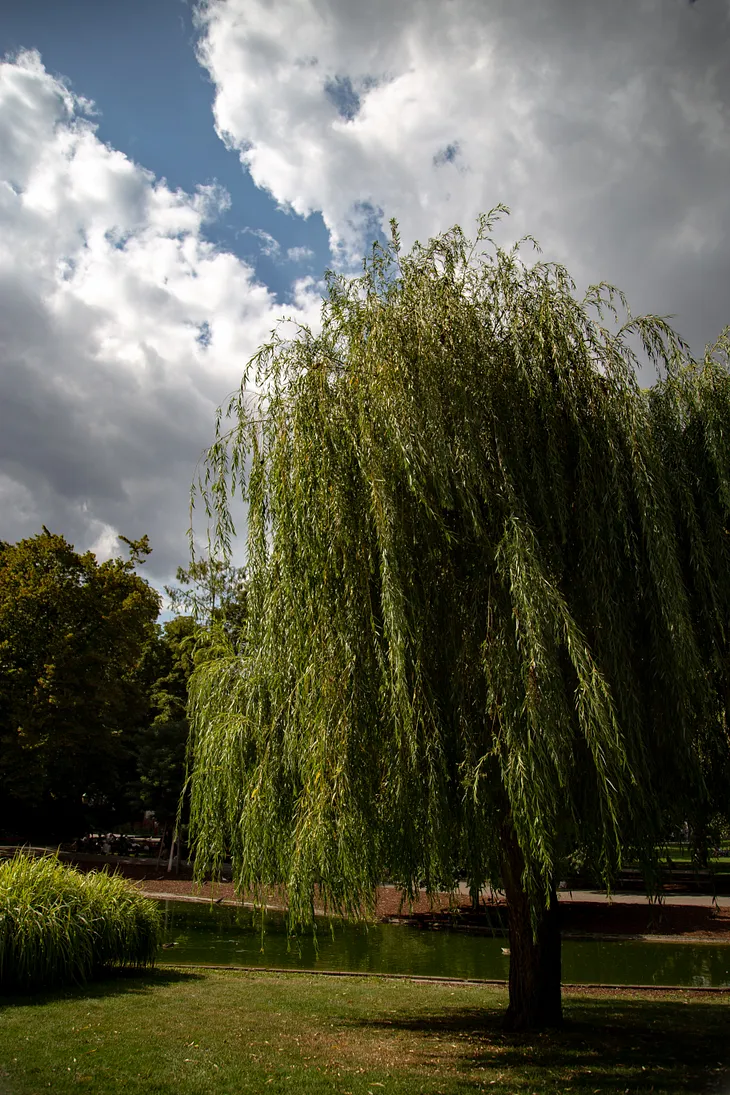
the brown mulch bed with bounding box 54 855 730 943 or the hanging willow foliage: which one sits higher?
the hanging willow foliage

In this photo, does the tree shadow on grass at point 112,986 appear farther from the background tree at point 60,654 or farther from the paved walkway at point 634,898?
the background tree at point 60,654

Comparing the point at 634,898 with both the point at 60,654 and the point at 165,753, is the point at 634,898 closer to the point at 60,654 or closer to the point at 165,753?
the point at 165,753

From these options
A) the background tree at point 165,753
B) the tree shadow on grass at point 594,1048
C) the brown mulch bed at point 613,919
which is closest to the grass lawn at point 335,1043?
the tree shadow on grass at point 594,1048

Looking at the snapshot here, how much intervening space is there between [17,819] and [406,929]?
760 inches

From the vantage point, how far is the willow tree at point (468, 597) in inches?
230

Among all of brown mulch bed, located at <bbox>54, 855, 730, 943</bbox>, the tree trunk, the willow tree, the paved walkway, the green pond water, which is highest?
the willow tree

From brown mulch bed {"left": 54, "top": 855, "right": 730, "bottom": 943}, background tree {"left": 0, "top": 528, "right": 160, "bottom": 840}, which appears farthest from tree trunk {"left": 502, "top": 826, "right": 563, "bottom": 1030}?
background tree {"left": 0, "top": 528, "right": 160, "bottom": 840}

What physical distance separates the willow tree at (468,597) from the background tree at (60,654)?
2010 cm

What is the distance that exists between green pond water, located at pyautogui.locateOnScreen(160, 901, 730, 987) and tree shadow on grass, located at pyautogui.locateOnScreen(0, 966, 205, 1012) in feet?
4.29

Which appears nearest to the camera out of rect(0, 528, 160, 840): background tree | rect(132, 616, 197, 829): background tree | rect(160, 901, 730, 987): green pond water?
rect(160, 901, 730, 987): green pond water

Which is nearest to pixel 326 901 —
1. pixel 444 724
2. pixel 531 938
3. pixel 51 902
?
pixel 444 724

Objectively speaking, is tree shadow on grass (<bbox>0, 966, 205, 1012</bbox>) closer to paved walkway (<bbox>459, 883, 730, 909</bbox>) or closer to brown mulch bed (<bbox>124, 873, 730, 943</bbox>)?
brown mulch bed (<bbox>124, 873, 730, 943</bbox>)

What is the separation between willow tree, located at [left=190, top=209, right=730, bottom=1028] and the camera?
5852 mm

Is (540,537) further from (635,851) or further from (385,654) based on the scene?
(635,851)
